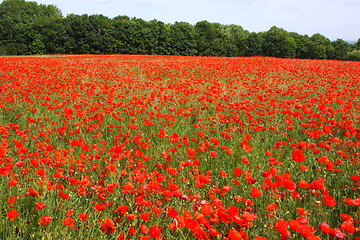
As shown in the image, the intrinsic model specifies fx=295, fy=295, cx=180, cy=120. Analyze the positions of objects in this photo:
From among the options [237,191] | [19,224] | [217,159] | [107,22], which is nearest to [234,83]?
[217,159]

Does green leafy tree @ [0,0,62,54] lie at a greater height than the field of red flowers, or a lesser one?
greater

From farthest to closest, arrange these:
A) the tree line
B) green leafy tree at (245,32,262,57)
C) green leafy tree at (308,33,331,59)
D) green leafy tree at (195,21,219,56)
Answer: green leafy tree at (308,33,331,59), green leafy tree at (245,32,262,57), green leafy tree at (195,21,219,56), the tree line

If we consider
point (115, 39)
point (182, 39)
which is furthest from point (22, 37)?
point (182, 39)

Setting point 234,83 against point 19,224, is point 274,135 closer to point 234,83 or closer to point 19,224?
point 19,224

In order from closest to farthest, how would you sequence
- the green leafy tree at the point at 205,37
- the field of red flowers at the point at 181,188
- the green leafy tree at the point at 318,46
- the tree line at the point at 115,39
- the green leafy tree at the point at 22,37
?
the field of red flowers at the point at 181,188 → the green leafy tree at the point at 22,37 → the tree line at the point at 115,39 → the green leafy tree at the point at 205,37 → the green leafy tree at the point at 318,46

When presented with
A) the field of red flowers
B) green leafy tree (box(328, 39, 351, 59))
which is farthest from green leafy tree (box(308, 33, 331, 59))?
the field of red flowers

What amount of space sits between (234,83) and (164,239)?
7.39 metres

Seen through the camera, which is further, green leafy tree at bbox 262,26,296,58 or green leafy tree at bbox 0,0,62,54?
green leafy tree at bbox 262,26,296,58

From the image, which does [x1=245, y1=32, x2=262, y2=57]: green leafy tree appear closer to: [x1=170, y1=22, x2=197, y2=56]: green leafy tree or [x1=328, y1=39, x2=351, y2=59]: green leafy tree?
[x1=170, y1=22, x2=197, y2=56]: green leafy tree

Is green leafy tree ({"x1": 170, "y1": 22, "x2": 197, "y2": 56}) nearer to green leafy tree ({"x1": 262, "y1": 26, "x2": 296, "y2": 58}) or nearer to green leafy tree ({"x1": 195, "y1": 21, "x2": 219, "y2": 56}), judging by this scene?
green leafy tree ({"x1": 195, "y1": 21, "x2": 219, "y2": 56})

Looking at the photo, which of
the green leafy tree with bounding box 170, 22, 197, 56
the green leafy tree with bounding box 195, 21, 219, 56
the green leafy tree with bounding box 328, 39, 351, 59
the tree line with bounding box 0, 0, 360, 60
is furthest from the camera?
the green leafy tree with bounding box 328, 39, 351, 59

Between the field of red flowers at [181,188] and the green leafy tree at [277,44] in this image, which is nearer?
the field of red flowers at [181,188]

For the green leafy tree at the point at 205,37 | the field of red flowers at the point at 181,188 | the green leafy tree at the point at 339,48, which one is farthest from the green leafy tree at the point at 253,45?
the field of red flowers at the point at 181,188

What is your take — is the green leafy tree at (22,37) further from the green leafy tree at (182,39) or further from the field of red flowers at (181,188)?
the field of red flowers at (181,188)
